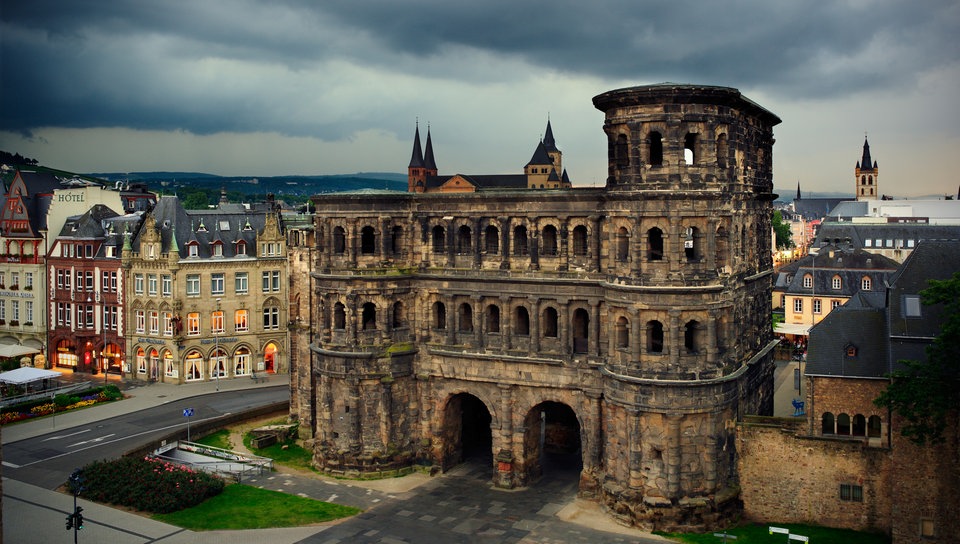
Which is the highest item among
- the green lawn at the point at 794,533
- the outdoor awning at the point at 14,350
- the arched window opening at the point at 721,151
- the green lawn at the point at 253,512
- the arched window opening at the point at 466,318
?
the arched window opening at the point at 721,151

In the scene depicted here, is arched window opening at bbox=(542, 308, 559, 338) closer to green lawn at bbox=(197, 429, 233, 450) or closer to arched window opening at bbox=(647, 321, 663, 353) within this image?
arched window opening at bbox=(647, 321, 663, 353)

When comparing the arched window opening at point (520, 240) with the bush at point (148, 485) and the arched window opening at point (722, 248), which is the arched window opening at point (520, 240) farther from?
the bush at point (148, 485)

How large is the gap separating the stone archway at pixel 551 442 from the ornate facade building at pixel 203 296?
35.3 metres

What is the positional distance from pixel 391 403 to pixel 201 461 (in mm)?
13786

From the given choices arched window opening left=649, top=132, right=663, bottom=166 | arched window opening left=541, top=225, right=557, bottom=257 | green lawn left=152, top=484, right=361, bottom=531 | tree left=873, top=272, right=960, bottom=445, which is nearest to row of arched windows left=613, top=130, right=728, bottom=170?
arched window opening left=649, top=132, right=663, bottom=166

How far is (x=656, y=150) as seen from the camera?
1740 inches

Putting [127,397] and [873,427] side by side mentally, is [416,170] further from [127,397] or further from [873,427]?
[873,427]

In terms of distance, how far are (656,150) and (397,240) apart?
17.1 meters

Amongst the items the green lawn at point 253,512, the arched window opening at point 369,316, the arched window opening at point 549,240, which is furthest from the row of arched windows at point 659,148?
the green lawn at point 253,512

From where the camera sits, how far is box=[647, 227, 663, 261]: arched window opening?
41909mm

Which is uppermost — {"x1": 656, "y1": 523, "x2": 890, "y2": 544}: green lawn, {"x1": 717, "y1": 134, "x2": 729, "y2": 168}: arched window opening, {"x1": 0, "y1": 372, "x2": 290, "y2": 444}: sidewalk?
{"x1": 717, "y1": 134, "x2": 729, "y2": 168}: arched window opening

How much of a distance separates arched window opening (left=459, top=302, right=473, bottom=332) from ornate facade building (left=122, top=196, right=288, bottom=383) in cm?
3709

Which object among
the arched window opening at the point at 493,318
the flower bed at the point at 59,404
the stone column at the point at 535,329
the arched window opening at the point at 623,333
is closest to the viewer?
the arched window opening at the point at 623,333

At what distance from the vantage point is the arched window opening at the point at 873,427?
134 ft
